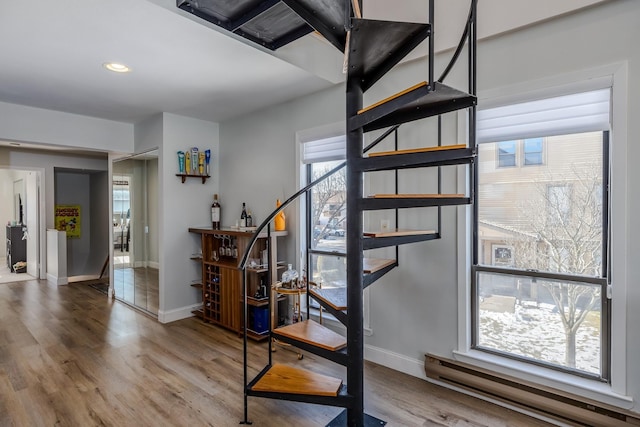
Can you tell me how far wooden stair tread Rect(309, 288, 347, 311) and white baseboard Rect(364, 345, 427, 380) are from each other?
0.77m

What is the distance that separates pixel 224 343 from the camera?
3549mm

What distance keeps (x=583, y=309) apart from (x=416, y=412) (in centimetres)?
127

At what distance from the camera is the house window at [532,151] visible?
2.34 m

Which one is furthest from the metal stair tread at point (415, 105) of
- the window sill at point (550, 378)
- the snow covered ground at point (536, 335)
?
the window sill at point (550, 378)

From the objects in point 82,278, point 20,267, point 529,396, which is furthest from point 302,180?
point 20,267

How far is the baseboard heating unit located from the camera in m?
2.01

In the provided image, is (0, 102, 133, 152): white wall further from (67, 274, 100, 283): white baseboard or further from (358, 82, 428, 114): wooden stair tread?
(358, 82, 428, 114): wooden stair tread

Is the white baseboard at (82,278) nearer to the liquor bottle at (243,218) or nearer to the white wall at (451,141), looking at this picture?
the white wall at (451,141)

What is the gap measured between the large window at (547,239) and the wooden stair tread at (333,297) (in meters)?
1.01

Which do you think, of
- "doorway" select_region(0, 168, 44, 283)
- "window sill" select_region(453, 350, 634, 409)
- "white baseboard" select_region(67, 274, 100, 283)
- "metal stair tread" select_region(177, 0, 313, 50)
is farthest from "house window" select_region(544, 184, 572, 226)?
"doorway" select_region(0, 168, 44, 283)

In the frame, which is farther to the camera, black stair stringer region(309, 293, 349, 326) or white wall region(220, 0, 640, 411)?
black stair stringer region(309, 293, 349, 326)

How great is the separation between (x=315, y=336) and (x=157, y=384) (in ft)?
4.62

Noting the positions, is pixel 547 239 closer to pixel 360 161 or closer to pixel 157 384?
→ pixel 360 161

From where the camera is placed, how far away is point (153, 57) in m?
2.67
